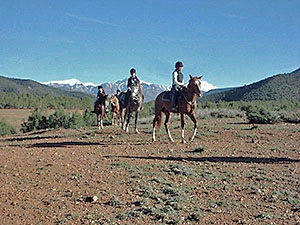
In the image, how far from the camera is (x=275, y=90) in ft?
293

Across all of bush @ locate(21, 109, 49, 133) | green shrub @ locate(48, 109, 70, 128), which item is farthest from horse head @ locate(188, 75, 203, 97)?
bush @ locate(21, 109, 49, 133)

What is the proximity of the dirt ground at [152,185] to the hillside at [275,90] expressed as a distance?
78.3 m

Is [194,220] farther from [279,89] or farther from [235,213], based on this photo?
[279,89]

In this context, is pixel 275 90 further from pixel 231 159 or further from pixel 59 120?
pixel 231 159

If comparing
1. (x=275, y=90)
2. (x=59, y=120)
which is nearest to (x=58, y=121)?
(x=59, y=120)

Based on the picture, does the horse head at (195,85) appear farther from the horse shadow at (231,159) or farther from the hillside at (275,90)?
the hillside at (275,90)

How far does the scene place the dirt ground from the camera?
5.25 metres

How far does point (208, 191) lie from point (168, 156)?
328cm

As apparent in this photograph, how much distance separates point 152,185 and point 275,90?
90.7m

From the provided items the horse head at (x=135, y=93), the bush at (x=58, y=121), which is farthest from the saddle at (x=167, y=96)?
the bush at (x=58, y=121)

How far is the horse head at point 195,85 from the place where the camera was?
36.9 ft

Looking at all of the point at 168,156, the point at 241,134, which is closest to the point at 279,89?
the point at 241,134

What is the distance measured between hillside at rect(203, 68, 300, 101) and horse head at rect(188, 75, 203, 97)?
76.2m

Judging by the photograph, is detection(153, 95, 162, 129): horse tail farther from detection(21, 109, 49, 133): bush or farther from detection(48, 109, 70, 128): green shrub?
detection(21, 109, 49, 133): bush
